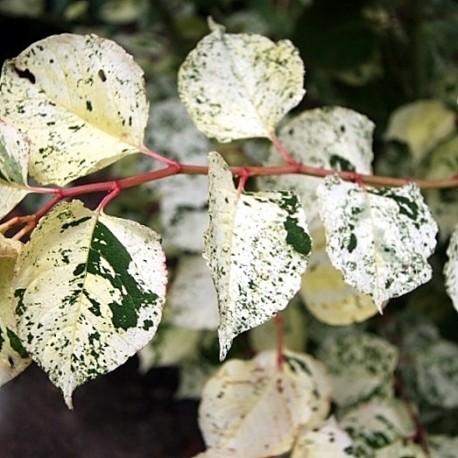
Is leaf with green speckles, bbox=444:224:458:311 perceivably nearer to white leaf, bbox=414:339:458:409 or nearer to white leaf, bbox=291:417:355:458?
white leaf, bbox=291:417:355:458

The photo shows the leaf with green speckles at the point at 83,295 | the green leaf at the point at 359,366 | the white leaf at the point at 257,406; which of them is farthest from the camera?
the green leaf at the point at 359,366

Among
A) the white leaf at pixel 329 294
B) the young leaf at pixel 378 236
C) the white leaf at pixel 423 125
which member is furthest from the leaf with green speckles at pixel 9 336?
the white leaf at pixel 423 125

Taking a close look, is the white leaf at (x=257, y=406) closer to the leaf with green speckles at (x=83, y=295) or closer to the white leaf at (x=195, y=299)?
the white leaf at (x=195, y=299)

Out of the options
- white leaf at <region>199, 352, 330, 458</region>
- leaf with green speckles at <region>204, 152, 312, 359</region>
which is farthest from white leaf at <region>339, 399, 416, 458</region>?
leaf with green speckles at <region>204, 152, 312, 359</region>

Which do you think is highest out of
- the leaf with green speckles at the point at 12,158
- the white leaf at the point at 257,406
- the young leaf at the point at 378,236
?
the leaf with green speckles at the point at 12,158

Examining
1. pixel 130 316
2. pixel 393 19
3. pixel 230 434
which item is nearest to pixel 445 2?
pixel 393 19

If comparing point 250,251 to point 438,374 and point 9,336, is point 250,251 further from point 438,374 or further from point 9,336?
point 438,374
